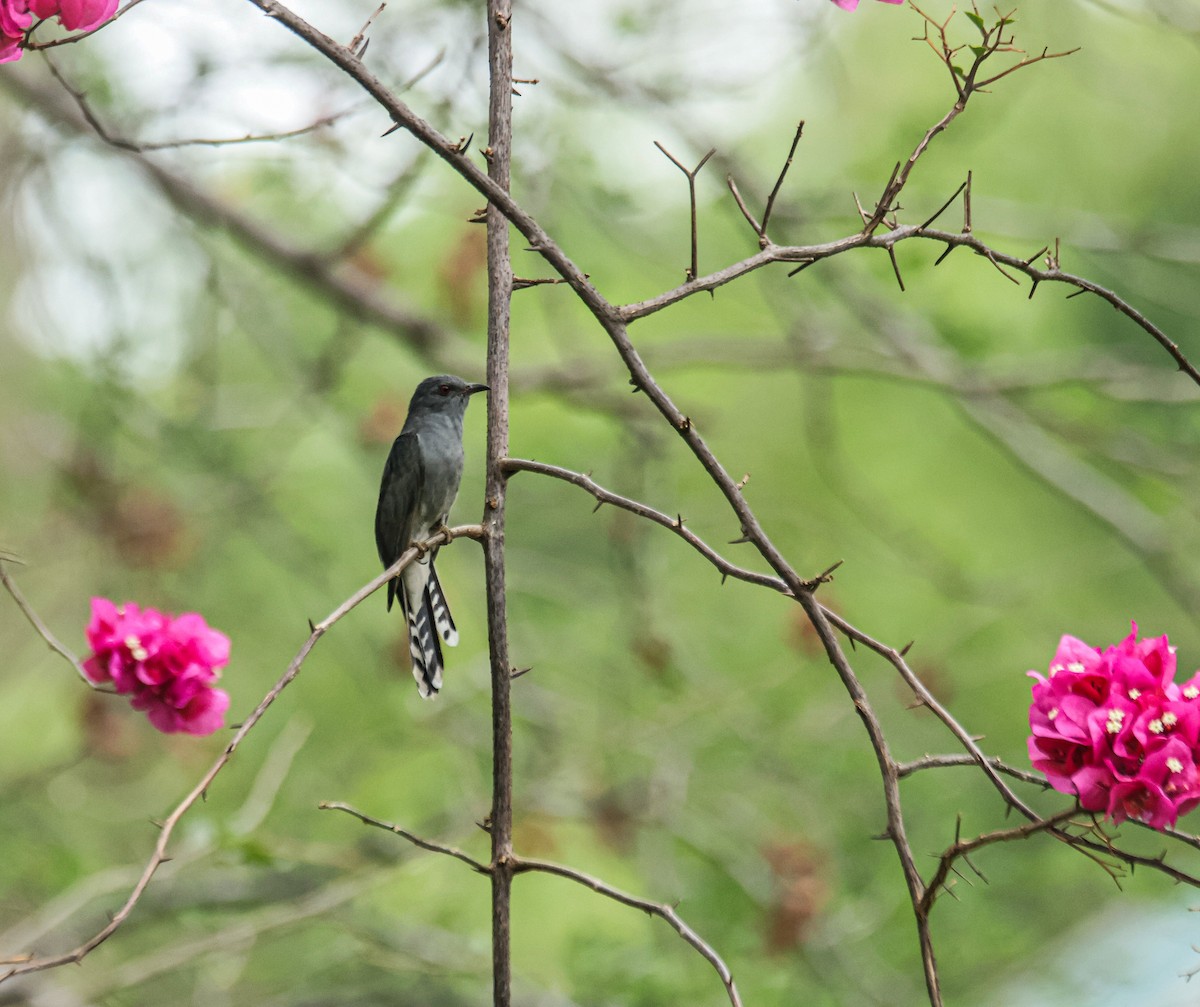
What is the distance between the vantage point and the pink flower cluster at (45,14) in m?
1.98

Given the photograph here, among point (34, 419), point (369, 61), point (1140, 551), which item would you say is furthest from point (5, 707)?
point (1140, 551)

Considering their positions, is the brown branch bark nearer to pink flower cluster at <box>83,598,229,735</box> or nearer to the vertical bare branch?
the vertical bare branch

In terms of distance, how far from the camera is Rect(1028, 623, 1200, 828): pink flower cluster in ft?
5.84

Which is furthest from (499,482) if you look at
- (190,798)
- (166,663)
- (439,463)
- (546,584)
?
(546,584)

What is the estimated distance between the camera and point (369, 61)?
4.62m

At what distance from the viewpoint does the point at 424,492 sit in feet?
15.1

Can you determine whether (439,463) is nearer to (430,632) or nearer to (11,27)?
(430,632)

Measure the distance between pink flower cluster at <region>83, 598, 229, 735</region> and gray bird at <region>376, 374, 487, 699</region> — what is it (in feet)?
5.15

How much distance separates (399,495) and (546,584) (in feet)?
5.74

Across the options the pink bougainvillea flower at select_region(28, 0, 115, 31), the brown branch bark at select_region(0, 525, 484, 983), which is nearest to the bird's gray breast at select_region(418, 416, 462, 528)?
the brown branch bark at select_region(0, 525, 484, 983)

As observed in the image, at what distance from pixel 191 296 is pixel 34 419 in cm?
118

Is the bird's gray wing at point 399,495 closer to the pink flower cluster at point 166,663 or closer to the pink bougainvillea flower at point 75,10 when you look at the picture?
the pink flower cluster at point 166,663

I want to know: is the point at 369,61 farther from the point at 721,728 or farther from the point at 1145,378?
the point at 721,728

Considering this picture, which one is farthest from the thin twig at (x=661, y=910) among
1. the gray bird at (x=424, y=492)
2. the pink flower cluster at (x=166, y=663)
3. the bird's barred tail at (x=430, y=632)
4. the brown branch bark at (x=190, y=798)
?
the gray bird at (x=424, y=492)
